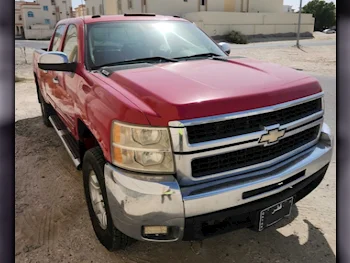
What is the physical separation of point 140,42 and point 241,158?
172cm

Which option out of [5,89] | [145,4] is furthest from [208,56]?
[145,4]

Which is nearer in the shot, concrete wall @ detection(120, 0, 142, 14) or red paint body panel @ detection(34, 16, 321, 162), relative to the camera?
red paint body panel @ detection(34, 16, 321, 162)

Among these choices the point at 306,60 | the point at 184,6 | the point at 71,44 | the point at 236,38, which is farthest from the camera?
the point at 184,6

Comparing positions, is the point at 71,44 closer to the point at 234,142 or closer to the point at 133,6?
the point at 234,142

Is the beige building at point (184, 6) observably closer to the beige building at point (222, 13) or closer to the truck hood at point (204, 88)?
the beige building at point (222, 13)

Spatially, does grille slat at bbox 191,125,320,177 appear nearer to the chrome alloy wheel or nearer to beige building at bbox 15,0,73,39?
the chrome alloy wheel

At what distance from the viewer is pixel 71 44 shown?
3609 mm

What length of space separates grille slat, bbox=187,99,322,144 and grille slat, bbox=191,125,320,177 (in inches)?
5.2

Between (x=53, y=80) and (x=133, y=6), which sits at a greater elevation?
(x=133, y=6)

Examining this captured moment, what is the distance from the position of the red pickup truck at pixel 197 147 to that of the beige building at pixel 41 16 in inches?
1877

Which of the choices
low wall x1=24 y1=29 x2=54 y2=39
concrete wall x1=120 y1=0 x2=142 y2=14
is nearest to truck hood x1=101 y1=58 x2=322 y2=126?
concrete wall x1=120 y1=0 x2=142 y2=14

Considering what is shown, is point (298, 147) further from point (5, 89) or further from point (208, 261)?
point (5, 89)

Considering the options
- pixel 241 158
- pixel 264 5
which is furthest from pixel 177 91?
pixel 264 5

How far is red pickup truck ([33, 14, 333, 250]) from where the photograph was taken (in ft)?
6.24
